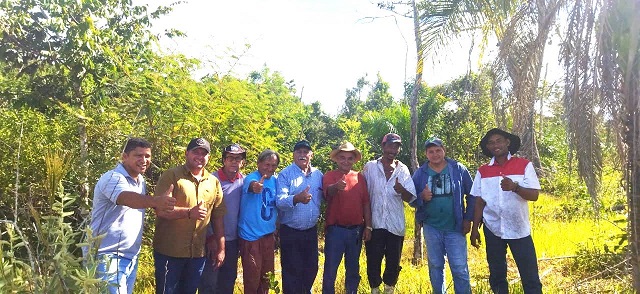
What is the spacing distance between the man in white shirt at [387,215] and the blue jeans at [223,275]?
129 centimetres

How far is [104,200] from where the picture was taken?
10.7 feet

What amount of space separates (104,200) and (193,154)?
0.79 meters

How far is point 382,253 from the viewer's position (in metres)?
4.65

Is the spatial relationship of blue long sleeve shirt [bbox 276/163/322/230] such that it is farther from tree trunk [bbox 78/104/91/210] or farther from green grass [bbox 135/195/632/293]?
tree trunk [bbox 78/104/91/210]

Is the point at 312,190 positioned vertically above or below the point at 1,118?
below

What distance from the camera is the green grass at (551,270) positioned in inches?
199

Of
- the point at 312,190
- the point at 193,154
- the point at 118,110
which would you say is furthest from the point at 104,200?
the point at 118,110

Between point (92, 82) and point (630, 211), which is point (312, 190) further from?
point (92, 82)

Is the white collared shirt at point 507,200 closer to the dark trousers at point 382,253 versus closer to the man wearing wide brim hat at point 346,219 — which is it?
the dark trousers at point 382,253

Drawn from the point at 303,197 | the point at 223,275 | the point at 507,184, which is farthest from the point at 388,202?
the point at 223,275

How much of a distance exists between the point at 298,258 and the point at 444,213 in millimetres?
1419

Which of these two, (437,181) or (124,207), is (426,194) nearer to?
(437,181)

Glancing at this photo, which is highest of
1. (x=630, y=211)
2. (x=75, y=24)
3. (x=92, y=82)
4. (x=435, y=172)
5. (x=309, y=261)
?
(x=75, y=24)

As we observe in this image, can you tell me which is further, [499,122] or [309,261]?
[499,122]
